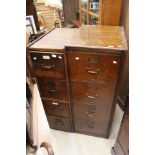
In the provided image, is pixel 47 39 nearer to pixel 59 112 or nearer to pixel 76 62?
pixel 76 62

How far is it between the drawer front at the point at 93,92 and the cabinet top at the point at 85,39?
31 cm

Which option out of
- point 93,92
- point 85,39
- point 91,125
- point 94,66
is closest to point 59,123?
point 91,125

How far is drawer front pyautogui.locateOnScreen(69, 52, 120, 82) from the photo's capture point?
111cm

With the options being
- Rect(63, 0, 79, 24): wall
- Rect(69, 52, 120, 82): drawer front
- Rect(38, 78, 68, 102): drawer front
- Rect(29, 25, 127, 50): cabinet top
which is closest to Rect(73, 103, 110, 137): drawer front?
Rect(38, 78, 68, 102): drawer front

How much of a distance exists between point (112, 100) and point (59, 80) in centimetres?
47

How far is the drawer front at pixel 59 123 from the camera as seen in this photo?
5.26ft

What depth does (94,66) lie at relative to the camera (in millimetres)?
1154

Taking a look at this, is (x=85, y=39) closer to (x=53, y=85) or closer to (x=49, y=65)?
(x=49, y=65)

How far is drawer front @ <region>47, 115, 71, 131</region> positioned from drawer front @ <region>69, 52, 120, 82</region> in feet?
1.93

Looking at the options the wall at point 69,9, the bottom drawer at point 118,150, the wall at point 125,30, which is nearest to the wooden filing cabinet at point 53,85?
the bottom drawer at point 118,150

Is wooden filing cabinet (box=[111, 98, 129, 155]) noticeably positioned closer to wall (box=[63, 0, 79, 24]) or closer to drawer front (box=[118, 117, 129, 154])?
drawer front (box=[118, 117, 129, 154])
